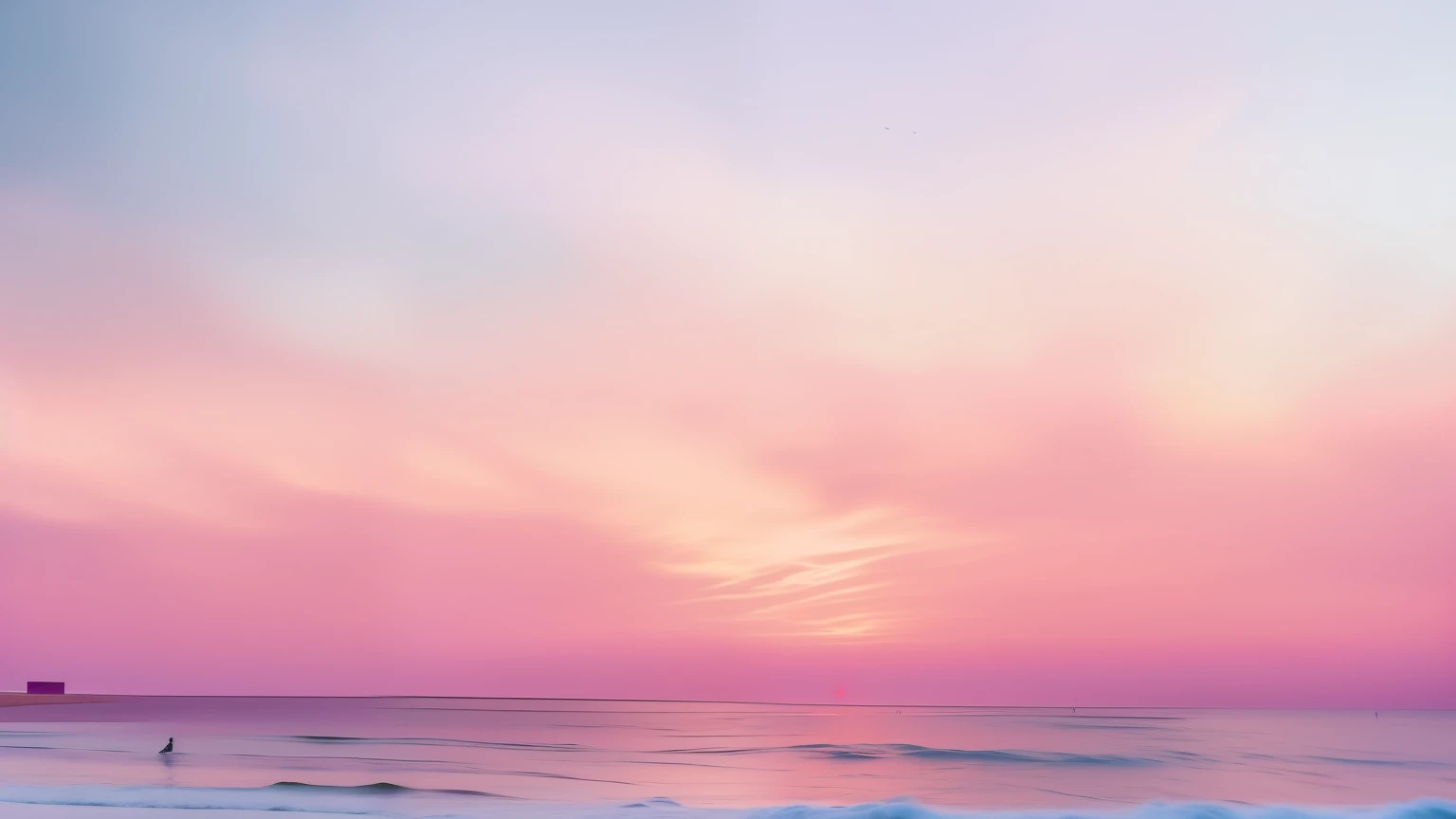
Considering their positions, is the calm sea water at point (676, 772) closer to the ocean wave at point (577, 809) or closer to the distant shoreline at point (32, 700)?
the ocean wave at point (577, 809)

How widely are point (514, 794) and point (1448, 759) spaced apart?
5535 centimetres

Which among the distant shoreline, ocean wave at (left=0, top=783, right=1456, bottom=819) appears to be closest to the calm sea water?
ocean wave at (left=0, top=783, right=1456, bottom=819)

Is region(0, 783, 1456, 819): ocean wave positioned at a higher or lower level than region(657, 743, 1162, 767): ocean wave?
higher

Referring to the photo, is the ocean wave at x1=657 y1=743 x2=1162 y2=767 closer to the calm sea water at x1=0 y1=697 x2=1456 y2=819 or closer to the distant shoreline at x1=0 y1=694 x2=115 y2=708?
the calm sea water at x1=0 y1=697 x2=1456 y2=819

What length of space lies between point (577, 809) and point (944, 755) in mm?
34567

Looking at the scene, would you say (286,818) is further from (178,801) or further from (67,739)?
(67,739)

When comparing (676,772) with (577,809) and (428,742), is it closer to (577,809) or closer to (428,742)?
(577,809)

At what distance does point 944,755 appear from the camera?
55.3 m

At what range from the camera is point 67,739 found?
52.9 m

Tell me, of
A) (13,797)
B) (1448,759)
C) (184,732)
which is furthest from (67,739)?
(1448,759)

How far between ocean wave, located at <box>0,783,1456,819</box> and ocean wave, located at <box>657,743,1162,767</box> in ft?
85.0

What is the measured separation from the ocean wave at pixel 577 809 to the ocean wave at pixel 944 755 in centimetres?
2591

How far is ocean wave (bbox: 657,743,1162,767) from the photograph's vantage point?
51.8 metres

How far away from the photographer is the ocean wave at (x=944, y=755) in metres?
51.8
